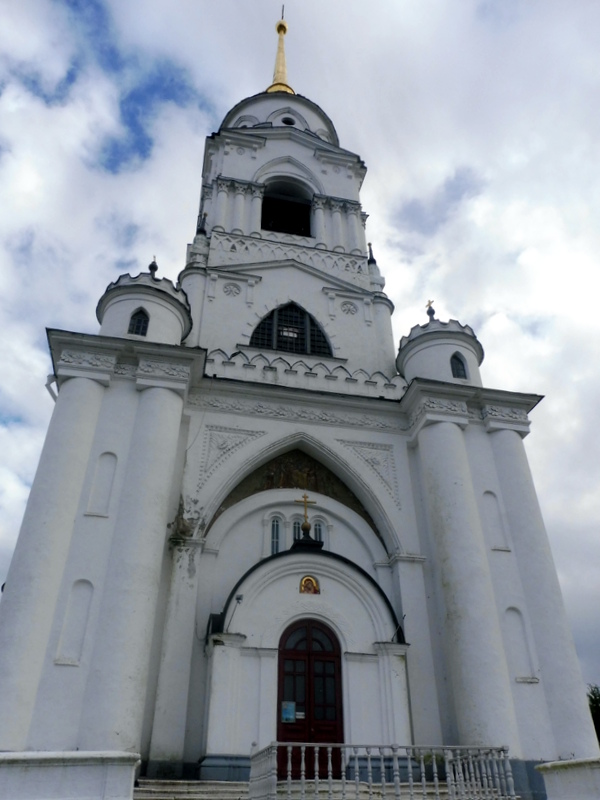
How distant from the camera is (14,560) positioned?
9.76 metres

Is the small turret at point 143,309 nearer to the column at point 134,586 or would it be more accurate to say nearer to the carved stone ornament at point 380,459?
the column at point 134,586

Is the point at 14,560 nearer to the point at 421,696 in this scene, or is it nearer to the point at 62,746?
the point at 62,746

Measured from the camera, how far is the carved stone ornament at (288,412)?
13398 millimetres

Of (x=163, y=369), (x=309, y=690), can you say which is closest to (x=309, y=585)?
(x=309, y=690)

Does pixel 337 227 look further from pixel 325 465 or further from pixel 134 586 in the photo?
pixel 134 586

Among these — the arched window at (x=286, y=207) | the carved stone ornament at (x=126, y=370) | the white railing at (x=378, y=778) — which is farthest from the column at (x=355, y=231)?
the white railing at (x=378, y=778)

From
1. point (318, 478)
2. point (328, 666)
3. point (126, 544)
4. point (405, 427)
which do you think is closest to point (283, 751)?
point (328, 666)

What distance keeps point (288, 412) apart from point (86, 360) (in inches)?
172

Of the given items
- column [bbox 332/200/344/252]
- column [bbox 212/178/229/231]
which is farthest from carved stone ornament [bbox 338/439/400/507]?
column [bbox 212/178/229/231]

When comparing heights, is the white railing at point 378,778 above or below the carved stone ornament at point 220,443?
below

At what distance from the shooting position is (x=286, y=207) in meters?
21.9

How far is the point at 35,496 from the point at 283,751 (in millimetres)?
5863

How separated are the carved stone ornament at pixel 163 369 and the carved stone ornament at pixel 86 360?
0.60m

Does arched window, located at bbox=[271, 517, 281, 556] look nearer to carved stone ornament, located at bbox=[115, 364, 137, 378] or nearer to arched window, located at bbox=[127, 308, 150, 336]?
carved stone ornament, located at bbox=[115, 364, 137, 378]
